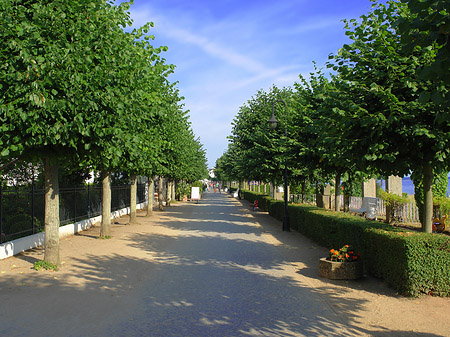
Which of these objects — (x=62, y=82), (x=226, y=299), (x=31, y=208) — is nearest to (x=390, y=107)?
(x=226, y=299)

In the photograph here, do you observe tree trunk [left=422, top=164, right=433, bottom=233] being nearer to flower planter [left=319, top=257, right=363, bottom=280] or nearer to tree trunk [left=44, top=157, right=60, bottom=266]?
flower planter [left=319, top=257, right=363, bottom=280]

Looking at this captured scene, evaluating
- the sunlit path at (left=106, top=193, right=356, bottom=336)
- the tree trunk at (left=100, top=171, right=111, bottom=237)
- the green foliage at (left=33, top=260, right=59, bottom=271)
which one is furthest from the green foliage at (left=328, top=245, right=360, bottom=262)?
the tree trunk at (left=100, top=171, right=111, bottom=237)

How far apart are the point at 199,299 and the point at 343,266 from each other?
3144 millimetres

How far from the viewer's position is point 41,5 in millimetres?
8094

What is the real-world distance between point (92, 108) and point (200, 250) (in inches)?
238

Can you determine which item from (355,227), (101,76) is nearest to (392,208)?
(355,227)

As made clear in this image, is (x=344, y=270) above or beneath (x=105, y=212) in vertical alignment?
beneath


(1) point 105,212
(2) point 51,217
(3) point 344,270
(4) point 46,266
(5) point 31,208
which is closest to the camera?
(3) point 344,270

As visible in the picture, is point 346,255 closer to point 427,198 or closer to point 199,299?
point 427,198

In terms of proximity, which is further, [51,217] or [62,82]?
[51,217]

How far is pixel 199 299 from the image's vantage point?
6.89 m

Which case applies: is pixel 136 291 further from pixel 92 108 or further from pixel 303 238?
pixel 303 238

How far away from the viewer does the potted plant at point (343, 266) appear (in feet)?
27.3

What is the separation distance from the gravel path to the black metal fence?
142 cm
